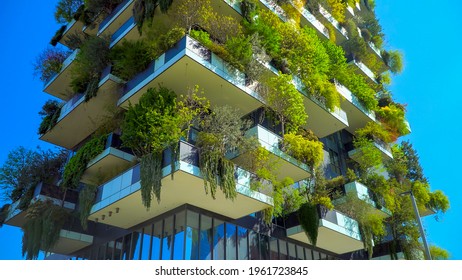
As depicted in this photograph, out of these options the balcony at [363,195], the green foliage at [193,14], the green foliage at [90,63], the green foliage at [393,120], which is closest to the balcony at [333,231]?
the balcony at [363,195]

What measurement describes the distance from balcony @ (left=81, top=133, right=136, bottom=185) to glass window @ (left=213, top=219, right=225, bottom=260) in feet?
14.6

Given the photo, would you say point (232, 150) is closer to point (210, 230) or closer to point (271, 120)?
point (210, 230)

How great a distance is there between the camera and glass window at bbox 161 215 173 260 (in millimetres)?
15852

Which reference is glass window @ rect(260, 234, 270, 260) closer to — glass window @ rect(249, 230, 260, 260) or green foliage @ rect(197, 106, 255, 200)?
glass window @ rect(249, 230, 260, 260)

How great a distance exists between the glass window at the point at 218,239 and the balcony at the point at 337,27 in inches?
740

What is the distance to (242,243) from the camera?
58.8 ft

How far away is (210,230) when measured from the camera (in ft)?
54.7

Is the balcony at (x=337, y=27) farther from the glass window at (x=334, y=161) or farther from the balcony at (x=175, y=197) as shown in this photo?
the balcony at (x=175, y=197)

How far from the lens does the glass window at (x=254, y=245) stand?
1822 centimetres

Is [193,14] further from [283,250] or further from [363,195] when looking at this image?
[363,195]

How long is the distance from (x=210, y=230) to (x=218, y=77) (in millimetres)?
6607

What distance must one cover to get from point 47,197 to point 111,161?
379 cm

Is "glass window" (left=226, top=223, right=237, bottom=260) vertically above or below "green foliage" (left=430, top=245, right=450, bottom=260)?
below

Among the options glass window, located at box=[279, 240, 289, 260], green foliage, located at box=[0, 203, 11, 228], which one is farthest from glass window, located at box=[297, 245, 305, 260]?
green foliage, located at box=[0, 203, 11, 228]
